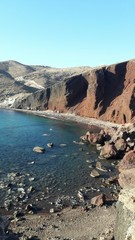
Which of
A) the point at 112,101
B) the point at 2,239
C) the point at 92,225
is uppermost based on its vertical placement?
the point at 112,101

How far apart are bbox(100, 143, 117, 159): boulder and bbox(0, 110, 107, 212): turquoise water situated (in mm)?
2137

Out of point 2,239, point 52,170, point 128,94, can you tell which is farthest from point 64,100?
point 2,239

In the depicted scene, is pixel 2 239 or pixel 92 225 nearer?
pixel 2 239

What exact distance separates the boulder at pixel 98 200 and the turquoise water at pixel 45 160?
4.48 m

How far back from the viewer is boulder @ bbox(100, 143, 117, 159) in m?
74.6

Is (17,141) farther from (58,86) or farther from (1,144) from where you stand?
(58,86)

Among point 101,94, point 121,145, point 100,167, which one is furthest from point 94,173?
point 101,94

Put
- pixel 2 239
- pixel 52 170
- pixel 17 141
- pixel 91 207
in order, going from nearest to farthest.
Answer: pixel 2 239 < pixel 91 207 < pixel 52 170 < pixel 17 141

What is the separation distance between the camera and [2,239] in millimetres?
22719

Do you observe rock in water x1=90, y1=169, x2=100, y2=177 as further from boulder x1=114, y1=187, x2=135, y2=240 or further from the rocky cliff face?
the rocky cliff face

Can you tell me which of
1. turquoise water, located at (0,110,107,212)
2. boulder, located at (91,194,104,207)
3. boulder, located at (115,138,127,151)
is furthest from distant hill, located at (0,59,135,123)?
boulder, located at (91,194,104,207)

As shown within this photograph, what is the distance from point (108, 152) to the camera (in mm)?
75250

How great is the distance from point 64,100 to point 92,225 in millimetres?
105227

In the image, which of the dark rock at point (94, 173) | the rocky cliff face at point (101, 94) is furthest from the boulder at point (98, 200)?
the rocky cliff face at point (101, 94)
